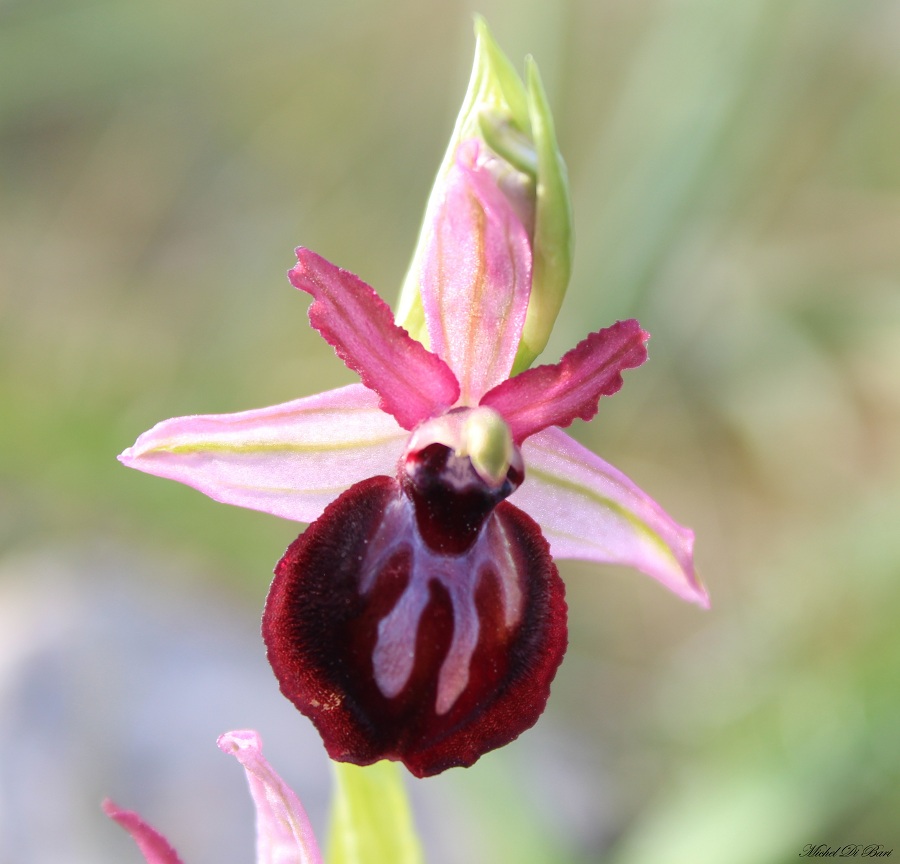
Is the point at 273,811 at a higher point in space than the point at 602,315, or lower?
lower

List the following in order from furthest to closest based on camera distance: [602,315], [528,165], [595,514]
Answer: [602,315] → [595,514] → [528,165]

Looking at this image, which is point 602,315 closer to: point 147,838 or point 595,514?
point 595,514

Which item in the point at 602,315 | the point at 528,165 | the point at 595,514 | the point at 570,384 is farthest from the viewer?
the point at 602,315

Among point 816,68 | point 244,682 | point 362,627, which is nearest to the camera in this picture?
point 362,627

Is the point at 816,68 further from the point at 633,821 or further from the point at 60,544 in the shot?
the point at 60,544


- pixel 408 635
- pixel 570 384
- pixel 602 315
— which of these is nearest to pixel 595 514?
pixel 570 384

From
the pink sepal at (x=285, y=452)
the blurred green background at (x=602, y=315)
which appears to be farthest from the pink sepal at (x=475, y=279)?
the blurred green background at (x=602, y=315)

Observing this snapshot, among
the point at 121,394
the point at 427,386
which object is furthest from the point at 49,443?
the point at 427,386
